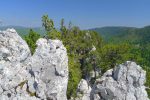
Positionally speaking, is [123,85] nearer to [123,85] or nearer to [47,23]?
[123,85]

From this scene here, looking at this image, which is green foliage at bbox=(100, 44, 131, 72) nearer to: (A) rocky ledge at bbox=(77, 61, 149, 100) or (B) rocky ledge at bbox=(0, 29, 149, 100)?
(A) rocky ledge at bbox=(77, 61, 149, 100)

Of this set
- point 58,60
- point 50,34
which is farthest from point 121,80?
point 50,34

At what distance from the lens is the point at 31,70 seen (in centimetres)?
5538

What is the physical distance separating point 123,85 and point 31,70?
834 inches

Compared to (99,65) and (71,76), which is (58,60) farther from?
(99,65)

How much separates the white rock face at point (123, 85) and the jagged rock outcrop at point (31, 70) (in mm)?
10516

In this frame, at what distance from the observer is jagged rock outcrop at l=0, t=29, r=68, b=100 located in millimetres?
53125

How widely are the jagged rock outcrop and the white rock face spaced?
10.5 metres

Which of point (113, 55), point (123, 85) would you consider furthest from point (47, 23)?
point (123, 85)

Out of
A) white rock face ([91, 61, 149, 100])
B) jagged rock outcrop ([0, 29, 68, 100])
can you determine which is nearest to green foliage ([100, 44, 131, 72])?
white rock face ([91, 61, 149, 100])

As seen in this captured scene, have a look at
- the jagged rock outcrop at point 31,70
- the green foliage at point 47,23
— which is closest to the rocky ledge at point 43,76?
the jagged rock outcrop at point 31,70

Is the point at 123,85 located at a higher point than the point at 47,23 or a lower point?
lower

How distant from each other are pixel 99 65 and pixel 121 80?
18999mm

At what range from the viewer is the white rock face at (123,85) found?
63.4 m
